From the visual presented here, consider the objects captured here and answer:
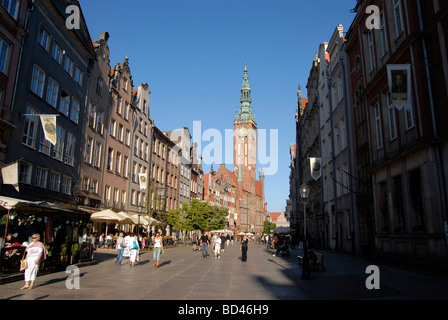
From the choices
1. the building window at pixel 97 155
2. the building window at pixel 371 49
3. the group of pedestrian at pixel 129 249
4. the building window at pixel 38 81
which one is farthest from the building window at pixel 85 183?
the building window at pixel 371 49

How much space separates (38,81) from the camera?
76.3ft

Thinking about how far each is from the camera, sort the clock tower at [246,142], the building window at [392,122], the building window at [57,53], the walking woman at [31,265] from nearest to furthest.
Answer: the walking woman at [31,265], the building window at [392,122], the building window at [57,53], the clock tower at [246,142]

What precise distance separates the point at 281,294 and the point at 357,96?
18.8m

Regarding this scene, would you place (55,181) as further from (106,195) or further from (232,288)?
(232,288)

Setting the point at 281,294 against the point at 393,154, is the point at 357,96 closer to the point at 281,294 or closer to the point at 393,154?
the point at 393,154

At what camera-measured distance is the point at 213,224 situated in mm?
52812

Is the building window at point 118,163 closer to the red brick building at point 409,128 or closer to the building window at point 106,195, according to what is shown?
the building window at point 106,195

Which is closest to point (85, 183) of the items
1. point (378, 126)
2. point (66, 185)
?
point (66, 185)

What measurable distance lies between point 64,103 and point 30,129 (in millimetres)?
5314

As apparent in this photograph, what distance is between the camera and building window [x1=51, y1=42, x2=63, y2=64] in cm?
2552

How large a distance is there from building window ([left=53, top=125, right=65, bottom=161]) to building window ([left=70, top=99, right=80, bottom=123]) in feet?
6.67

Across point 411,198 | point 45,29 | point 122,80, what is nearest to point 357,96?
point 411,198

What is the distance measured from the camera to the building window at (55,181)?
25.4 meters

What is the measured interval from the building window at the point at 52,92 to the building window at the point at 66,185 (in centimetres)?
582
